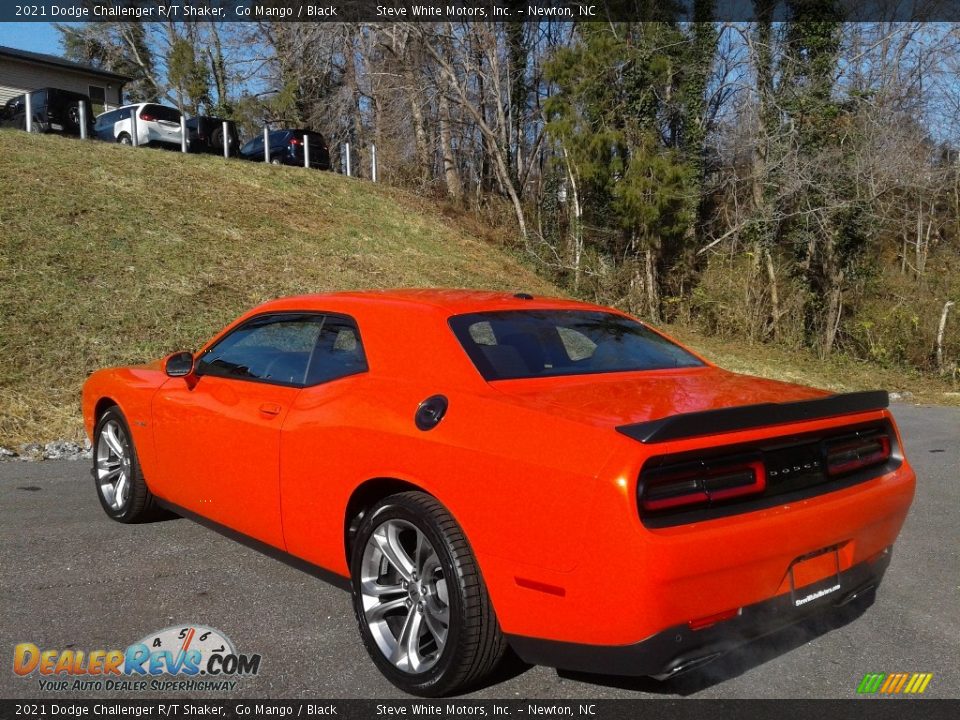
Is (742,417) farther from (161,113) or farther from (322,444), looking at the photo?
(161,113)

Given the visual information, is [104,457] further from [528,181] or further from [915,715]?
[528,181]

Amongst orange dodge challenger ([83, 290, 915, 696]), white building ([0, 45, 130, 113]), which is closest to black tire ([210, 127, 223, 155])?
white building ([0, 45, 130, 113])

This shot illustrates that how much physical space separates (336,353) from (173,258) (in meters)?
12.0

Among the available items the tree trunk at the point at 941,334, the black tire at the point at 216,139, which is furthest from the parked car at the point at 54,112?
the tree trunk at the point at 941,334

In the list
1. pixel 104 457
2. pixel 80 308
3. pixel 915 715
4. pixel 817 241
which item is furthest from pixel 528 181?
pixel 915 715

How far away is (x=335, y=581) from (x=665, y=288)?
57.7 ft

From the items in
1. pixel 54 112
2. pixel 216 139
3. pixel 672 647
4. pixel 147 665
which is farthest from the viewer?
pixel 216 139

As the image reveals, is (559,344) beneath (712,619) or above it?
above

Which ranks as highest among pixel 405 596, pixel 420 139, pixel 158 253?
pixel 420 139

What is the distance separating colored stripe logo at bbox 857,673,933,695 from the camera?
3.07 metres

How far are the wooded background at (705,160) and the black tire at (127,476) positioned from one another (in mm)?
13608

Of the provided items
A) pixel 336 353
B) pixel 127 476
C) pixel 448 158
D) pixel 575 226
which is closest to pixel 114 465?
pixel 127 476

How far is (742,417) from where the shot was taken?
279 cm

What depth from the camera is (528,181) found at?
1031 inches
